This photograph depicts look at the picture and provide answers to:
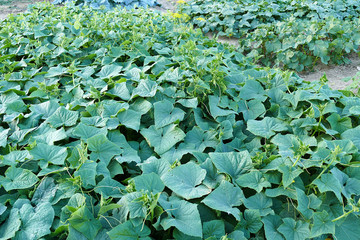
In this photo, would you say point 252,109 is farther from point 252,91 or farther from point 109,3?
point 109,3

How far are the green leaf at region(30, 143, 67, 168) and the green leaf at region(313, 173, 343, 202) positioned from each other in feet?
5.01

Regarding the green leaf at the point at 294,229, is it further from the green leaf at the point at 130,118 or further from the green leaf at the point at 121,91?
the green leaf at the point at 121,91

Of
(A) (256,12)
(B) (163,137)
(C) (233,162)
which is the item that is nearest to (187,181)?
(C) (233,162)

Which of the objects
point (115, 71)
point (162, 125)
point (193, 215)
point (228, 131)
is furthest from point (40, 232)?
point (115, 71)

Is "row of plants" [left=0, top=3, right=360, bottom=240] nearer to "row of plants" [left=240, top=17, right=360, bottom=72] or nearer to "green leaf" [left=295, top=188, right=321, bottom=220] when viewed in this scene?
"green leaf" [left=295, top=188, right=321, bottom=220]

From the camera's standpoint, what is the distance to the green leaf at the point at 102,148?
192 cm

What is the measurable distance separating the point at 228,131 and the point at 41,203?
1.38m

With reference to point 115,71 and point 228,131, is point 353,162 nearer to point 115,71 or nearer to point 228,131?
point 228,131

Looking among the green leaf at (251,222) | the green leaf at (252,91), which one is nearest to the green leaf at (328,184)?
the green leaf at (251,222)

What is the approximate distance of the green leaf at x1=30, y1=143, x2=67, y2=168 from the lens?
180 cm

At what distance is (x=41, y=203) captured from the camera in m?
1.65

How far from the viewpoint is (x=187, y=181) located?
1.78m

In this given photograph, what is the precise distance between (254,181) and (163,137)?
781 mm

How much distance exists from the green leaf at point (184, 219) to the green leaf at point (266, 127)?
91 centimetres
